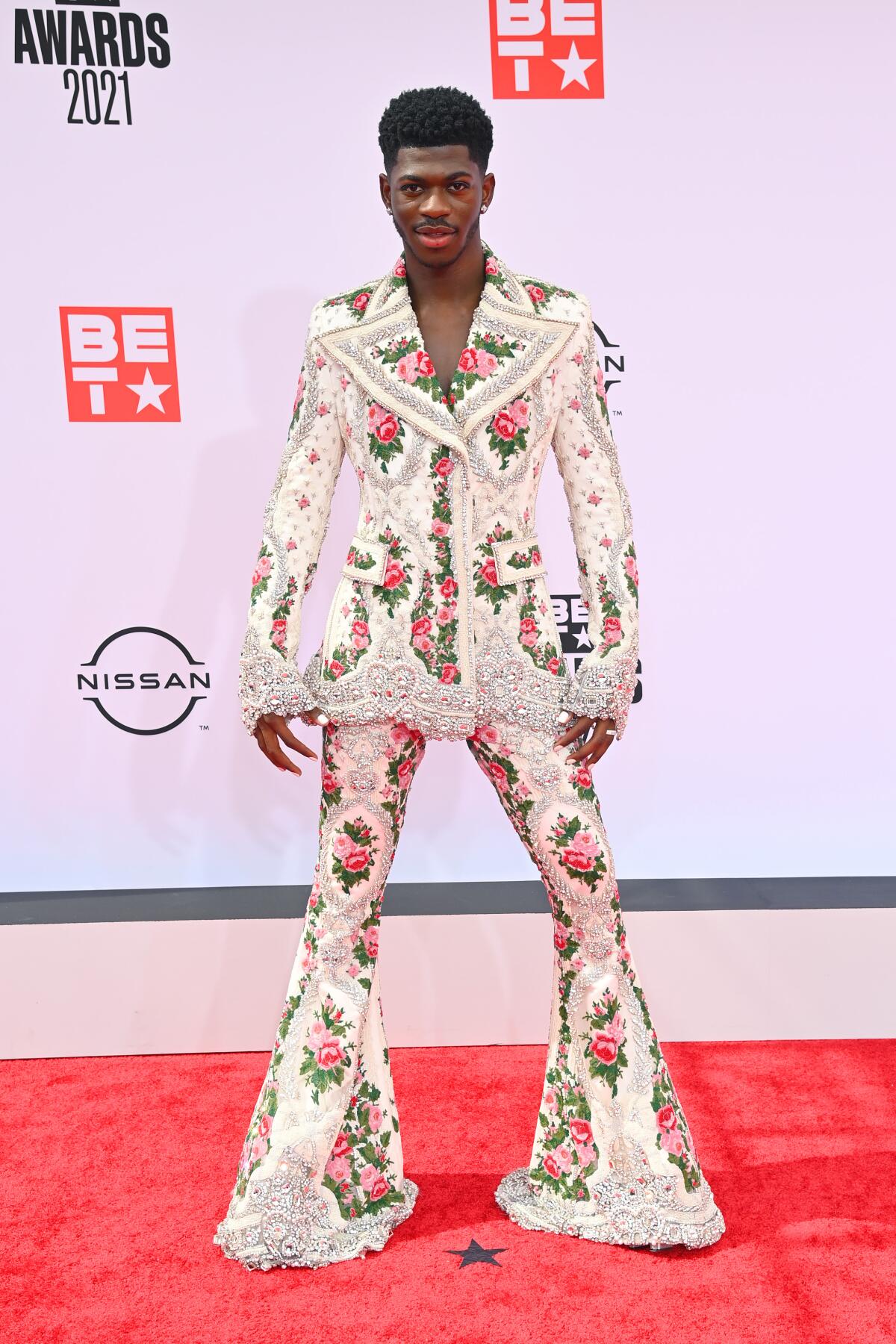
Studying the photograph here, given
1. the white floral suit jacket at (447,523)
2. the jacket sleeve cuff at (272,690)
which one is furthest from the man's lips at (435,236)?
the jacket sleeve cuff at (272,690)

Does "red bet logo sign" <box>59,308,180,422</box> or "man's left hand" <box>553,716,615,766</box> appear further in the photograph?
"red bet logo sign" <box>59,308,180,422</box>

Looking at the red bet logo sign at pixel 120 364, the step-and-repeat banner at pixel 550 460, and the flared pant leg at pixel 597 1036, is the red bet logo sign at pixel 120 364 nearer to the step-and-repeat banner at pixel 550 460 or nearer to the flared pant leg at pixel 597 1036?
the step-and-repeat banner at pixel 550 460

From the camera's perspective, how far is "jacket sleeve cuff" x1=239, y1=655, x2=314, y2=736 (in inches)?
84.0

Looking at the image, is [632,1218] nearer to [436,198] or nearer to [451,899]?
[451,899]

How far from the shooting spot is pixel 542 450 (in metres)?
2.18

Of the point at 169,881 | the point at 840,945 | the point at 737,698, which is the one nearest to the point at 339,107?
the point at 737,698

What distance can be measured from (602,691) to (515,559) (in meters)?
0.26

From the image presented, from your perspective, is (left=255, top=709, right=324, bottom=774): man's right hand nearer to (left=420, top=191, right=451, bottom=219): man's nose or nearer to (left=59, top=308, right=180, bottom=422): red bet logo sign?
(left=420, top=191, right=451, bottom=219): man's nose

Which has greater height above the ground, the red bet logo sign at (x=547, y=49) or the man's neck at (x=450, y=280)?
the red bet logo sign at (x=547, y=49)

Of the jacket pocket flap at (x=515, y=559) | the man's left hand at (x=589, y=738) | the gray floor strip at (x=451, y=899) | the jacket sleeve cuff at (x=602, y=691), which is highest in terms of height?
the jacket pocket flap at (x=515, y=559)

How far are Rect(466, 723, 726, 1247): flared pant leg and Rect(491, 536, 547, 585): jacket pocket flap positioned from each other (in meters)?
0.25

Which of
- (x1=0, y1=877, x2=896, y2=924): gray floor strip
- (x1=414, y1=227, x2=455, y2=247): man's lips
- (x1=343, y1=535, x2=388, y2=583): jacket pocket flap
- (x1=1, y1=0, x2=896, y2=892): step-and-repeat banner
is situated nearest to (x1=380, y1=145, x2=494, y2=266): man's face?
(x1=414, y1=227, x2=455, y2=247): man's lips

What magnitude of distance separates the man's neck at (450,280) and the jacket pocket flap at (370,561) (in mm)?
394

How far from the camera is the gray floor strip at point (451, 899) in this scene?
129 inches
